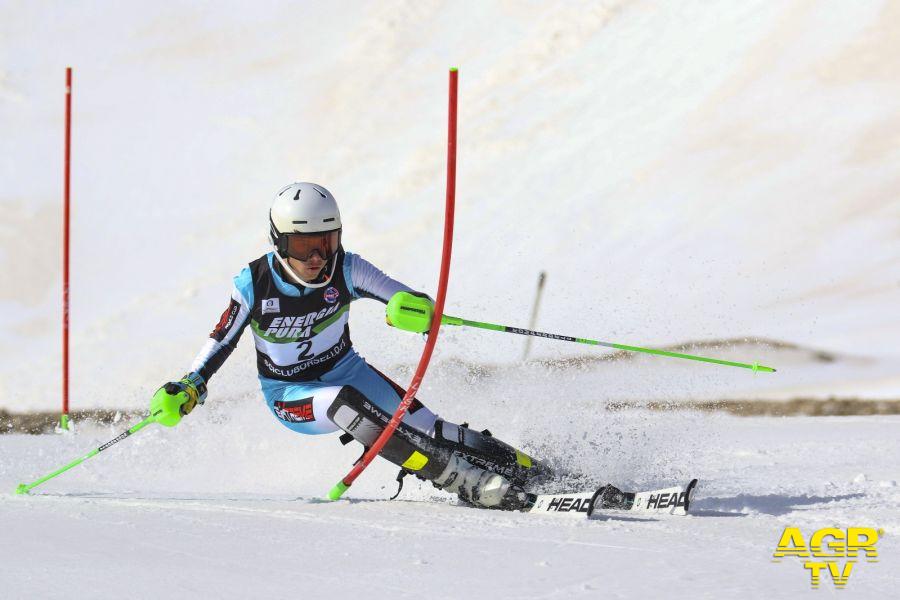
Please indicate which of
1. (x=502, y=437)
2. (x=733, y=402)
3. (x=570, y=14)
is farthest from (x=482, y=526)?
(x=570, y=14)

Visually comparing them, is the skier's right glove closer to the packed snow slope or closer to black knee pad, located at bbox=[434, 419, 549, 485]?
black knee pad, located at bbox=[434, 419, 549, 485]

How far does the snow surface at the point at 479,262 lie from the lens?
4379 mm

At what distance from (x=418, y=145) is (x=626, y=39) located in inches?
241

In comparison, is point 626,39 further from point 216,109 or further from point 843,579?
point 843,579

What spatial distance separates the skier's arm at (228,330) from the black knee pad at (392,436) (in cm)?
73

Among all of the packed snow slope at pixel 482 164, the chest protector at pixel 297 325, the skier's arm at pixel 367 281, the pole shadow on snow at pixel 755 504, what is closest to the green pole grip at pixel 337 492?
the chest protector at pixel 297 325

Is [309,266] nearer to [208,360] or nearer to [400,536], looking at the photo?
[208,360]

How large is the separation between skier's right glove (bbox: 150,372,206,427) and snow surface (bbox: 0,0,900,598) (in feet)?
1.40

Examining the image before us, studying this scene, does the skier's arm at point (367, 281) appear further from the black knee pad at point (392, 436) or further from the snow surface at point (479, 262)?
the snow surface at point (479, 262)

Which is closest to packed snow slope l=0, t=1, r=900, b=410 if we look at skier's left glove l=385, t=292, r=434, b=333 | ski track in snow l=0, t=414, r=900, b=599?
ski track in snow l=0, t=414, r=900, b=599

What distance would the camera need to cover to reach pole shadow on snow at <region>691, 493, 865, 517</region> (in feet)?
17.4

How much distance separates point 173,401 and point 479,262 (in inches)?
729

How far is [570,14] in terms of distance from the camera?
29484 millimetres

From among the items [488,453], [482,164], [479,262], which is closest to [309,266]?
[488,453]
